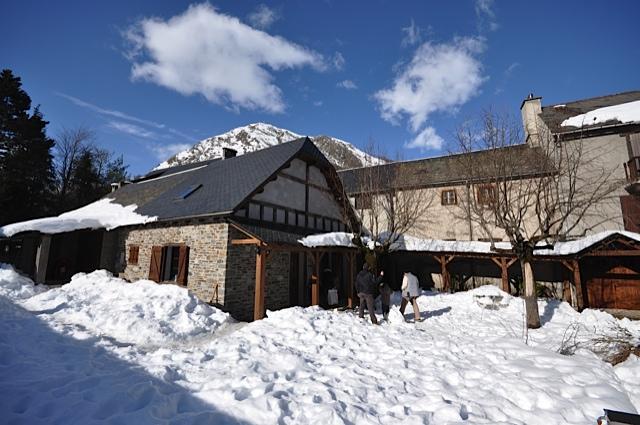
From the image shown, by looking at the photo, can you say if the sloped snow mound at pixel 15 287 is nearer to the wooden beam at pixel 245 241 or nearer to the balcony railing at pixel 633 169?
the wooden beam at pixel 245 241

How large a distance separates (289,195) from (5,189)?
710 inches

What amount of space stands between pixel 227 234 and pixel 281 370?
16.8ft

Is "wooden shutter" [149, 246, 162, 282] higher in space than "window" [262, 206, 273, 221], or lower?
lower

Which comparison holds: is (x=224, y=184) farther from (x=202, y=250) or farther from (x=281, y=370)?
(x=281, y=370)

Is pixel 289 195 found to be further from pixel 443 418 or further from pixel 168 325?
Answer: pixel 443 418

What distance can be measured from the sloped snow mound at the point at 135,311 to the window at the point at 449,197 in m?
13.6

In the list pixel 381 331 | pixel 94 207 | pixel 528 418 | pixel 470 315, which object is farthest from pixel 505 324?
pixel 94 207

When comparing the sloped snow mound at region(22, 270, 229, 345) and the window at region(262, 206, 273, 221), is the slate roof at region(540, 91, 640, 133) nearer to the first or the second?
the window at region(262, 206, 273, 221)

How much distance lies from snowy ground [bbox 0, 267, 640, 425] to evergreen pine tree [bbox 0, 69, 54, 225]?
14724 mm

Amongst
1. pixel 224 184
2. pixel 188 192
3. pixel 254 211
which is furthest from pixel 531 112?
pixel 188 192

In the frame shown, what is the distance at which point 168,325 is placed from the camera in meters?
7.04

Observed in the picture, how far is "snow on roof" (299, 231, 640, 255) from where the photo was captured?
10414 millimetres

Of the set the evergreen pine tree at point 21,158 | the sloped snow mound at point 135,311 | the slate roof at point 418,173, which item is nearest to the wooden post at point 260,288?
the sloped snow mound at point 135,311

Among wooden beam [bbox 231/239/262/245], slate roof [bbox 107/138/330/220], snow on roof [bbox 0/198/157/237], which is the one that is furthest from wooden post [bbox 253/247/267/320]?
snow on roof [bbox 0/198/157/237]
